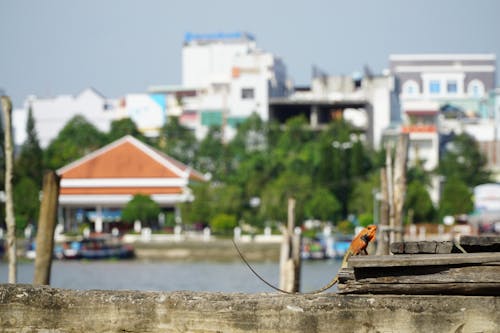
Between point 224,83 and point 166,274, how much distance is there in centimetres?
6449

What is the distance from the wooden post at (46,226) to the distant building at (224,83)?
→ 283ft

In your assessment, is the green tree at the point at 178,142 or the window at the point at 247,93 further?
the window at the point at 247,93

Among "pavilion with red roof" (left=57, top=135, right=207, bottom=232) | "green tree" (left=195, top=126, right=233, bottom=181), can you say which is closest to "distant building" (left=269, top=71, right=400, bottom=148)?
"green tree" (left=195, top=126, right=233, bottom=181)

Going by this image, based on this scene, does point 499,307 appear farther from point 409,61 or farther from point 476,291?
point 409,61

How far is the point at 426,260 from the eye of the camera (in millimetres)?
5676

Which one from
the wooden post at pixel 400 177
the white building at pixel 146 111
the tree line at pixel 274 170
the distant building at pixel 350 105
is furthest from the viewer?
the white building at pixel 146 111

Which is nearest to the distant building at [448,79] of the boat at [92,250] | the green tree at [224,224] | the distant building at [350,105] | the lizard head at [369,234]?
the distant building at [350,105]

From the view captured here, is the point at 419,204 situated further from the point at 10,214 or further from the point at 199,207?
the point at 10,214

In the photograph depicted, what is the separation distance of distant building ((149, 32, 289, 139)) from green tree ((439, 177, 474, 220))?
80.3 feet

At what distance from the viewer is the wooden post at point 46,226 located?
14477 millimetres

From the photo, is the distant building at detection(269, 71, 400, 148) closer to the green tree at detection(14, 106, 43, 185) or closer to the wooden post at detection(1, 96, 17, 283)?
the green tree at detection(14, 106, 43, 185)

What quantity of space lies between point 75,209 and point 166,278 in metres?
35.9

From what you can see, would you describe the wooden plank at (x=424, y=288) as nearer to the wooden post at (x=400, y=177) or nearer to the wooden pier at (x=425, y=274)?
the wooden pier at (x=425, y=274)

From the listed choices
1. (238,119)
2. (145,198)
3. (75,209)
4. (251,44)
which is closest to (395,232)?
(145,198)
